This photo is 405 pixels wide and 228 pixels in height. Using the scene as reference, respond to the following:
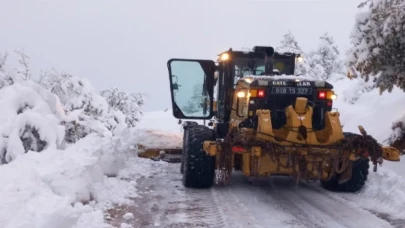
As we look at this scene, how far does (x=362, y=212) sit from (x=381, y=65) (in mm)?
4007

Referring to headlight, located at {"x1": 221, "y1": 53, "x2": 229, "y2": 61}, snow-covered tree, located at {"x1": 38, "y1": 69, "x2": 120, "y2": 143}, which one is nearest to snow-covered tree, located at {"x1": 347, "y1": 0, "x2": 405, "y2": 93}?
headlight, located at {"x1": 221, "y1": 53, "x2": 229, "y2": 61}

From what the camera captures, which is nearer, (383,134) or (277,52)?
(277,52)

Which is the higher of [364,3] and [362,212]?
[364,3]

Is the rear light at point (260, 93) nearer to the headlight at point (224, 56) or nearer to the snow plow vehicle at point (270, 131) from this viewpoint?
the snow plow vehicle at point (270, 131)

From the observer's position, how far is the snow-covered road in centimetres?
611

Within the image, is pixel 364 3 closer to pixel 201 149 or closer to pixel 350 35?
pixel 350 35

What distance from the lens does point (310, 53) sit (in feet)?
127

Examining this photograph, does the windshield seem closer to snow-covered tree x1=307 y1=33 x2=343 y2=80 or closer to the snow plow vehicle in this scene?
the snow plow vehicle

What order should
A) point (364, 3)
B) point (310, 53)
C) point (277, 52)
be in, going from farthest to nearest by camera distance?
point (310, 53)
point (364, 3)
point (277, 52)

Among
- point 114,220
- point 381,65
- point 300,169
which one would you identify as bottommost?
point 114,220

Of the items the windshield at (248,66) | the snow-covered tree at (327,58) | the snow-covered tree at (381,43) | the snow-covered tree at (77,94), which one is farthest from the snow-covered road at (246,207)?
the snow-covered tree at (327,58)

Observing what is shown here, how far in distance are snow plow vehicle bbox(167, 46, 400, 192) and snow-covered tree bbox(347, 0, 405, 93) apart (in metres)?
1.18

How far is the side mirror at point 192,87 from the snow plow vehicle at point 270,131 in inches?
0.9

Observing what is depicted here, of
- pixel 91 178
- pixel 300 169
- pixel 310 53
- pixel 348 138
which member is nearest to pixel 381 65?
pixel 348 138
